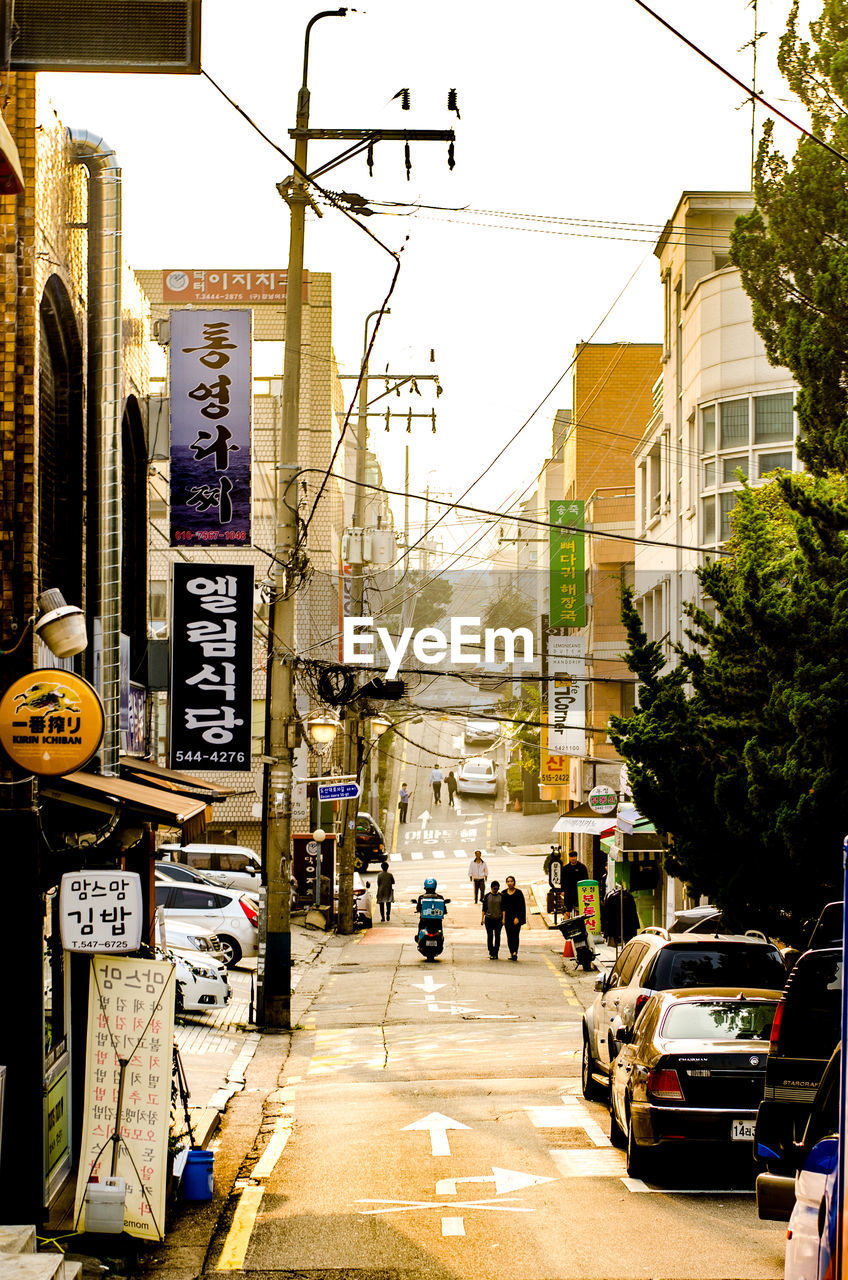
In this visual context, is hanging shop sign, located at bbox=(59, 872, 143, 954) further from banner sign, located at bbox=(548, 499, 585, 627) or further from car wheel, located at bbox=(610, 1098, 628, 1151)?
banner sign, located at bbox=(548, 499, 585, 627)

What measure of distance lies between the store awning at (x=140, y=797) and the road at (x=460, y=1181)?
2851mm

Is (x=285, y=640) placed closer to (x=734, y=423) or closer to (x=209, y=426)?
(x=209, y=426)

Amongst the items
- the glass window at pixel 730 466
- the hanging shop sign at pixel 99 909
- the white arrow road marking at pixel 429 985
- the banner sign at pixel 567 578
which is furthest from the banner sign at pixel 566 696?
the hanging shop sign at pixel 99 909

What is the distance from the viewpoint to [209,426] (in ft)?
53.7

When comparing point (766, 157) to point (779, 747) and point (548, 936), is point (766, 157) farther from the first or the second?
point (548, 936)

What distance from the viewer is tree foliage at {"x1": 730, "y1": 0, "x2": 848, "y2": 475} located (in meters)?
13.5

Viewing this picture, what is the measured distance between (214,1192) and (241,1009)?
43.3 feet

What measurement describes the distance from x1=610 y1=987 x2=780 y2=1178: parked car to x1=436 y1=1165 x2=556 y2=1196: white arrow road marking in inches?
31.0

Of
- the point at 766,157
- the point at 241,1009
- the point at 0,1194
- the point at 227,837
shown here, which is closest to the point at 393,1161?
the point at 0,1194

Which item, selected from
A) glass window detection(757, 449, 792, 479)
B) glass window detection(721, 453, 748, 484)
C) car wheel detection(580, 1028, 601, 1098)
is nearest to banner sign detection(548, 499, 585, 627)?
glass window detection(721, 453, 748, 484)

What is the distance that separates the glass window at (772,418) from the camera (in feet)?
85.2

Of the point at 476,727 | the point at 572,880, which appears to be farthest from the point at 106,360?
the point at 476,727

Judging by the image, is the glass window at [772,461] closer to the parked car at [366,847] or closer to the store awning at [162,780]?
the store awning at [162,780]

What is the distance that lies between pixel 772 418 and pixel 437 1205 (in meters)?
18.4
